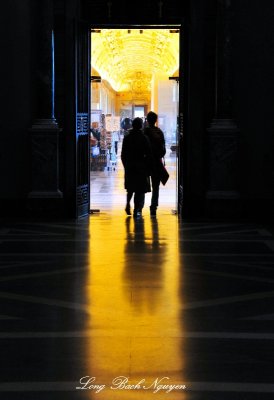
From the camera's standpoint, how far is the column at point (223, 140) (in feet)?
49.2

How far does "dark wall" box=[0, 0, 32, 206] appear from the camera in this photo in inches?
599

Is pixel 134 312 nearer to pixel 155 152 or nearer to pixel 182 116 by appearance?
pixel 182 116

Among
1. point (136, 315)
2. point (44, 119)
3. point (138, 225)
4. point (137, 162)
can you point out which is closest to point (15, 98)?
point (44, 119)

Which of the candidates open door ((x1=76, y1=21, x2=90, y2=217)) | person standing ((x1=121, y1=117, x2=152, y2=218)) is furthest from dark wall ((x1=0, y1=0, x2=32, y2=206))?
person standing ((x1=121, y1=117, x2=152, y2=218))

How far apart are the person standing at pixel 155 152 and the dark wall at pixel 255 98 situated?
140cm

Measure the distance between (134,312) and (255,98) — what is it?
Result: 27.6ft

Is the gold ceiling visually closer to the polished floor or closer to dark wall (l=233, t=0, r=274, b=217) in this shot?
dark wall (l=233, t=0, r=274, b=217)

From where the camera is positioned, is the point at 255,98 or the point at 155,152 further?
the point at 155,152

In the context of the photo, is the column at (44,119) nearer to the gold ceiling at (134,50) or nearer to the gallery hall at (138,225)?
the gallery hall at (138,225)

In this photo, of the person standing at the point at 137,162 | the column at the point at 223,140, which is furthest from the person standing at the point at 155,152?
the column at the point at 223,140

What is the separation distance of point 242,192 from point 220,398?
413 inches

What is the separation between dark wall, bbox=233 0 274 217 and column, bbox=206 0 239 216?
0.29 meters

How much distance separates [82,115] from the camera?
1557 cm

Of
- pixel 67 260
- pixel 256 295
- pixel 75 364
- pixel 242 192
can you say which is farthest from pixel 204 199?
pixel 75 364
